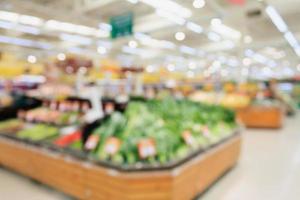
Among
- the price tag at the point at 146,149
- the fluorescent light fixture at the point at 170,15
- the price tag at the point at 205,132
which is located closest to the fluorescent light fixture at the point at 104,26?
the fluorescent light fixture at the point at 170,15

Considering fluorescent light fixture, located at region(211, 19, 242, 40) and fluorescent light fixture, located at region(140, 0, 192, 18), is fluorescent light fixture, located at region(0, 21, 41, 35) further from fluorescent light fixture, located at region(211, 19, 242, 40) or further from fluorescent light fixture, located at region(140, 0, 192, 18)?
fluorescent light fixture, located at region(211, 19, 242, 40)

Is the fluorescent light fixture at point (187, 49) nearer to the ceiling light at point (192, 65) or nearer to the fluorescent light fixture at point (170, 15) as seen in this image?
the ceiling light at point (192, 65)

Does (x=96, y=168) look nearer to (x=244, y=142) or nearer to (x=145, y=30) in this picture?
(x=244, y=142)

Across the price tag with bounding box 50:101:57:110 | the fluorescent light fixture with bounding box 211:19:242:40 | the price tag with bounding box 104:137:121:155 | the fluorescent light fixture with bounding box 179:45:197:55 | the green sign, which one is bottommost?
the price tag with bounding box 104:137:121:155

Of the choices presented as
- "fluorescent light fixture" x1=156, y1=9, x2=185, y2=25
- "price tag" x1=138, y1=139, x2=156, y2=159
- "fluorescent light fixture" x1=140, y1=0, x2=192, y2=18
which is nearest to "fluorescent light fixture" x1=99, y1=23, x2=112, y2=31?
"fluorescent light fixture" x1=156, y1=9, x2=185, y2=25

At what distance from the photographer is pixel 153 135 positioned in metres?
3.07

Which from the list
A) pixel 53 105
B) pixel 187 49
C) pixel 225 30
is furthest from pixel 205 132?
pixel 187 49

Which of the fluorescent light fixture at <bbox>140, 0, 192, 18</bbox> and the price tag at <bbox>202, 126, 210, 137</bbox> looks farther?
the fluorescent light fixture at <bbox>140, 0, 192, 18</bbox>

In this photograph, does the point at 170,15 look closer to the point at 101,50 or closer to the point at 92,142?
the point at 92,142

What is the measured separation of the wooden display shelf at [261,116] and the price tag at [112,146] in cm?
752

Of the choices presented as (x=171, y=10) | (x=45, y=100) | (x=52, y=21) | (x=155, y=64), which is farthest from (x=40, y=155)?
(x=155, y=64)

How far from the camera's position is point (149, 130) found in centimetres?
317

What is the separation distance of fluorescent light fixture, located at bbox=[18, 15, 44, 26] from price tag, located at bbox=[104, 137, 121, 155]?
8.32 m

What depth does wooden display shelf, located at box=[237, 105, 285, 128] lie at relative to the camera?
8.98 metres
